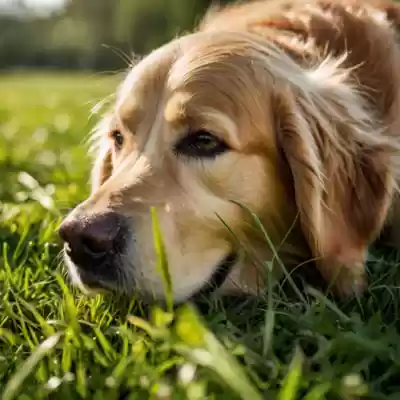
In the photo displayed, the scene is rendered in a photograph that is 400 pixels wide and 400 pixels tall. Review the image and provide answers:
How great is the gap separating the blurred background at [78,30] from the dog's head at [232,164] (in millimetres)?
25883

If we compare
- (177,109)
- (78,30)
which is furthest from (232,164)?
(78,30)

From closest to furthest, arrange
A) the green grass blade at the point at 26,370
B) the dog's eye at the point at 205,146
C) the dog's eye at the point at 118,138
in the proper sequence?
the green grass blade at the point at 26,370, the dog's eye at the point at 205,146, the dog's eye at the point at 118,138

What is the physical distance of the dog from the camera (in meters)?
2.52

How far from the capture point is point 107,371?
1933 mm

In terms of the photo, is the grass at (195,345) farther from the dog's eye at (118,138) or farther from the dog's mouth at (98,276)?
the dog's eye at (118,138)

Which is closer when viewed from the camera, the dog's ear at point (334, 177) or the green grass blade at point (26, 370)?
the green grass blade at point (26, 370)

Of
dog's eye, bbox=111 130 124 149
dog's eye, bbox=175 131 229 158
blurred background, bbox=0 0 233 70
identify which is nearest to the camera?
dog's eye, bbox=175 131 229 158

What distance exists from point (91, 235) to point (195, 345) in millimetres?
638

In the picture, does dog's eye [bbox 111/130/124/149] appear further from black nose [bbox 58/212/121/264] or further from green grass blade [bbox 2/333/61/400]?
green grass blade [bbox 2/333/61/400]

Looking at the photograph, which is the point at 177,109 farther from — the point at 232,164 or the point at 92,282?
the point at 92,282

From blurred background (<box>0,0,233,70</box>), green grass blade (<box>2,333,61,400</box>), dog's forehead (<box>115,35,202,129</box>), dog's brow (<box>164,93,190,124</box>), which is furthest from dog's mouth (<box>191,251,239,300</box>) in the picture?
blurred background (<box>0,0,233,70</box>)

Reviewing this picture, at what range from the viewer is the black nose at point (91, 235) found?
7.77ft

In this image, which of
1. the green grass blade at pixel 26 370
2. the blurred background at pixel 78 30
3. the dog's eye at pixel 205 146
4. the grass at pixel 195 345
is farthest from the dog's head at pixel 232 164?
the blurred background at pixel 78 30

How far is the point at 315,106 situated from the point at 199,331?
1363 mm
